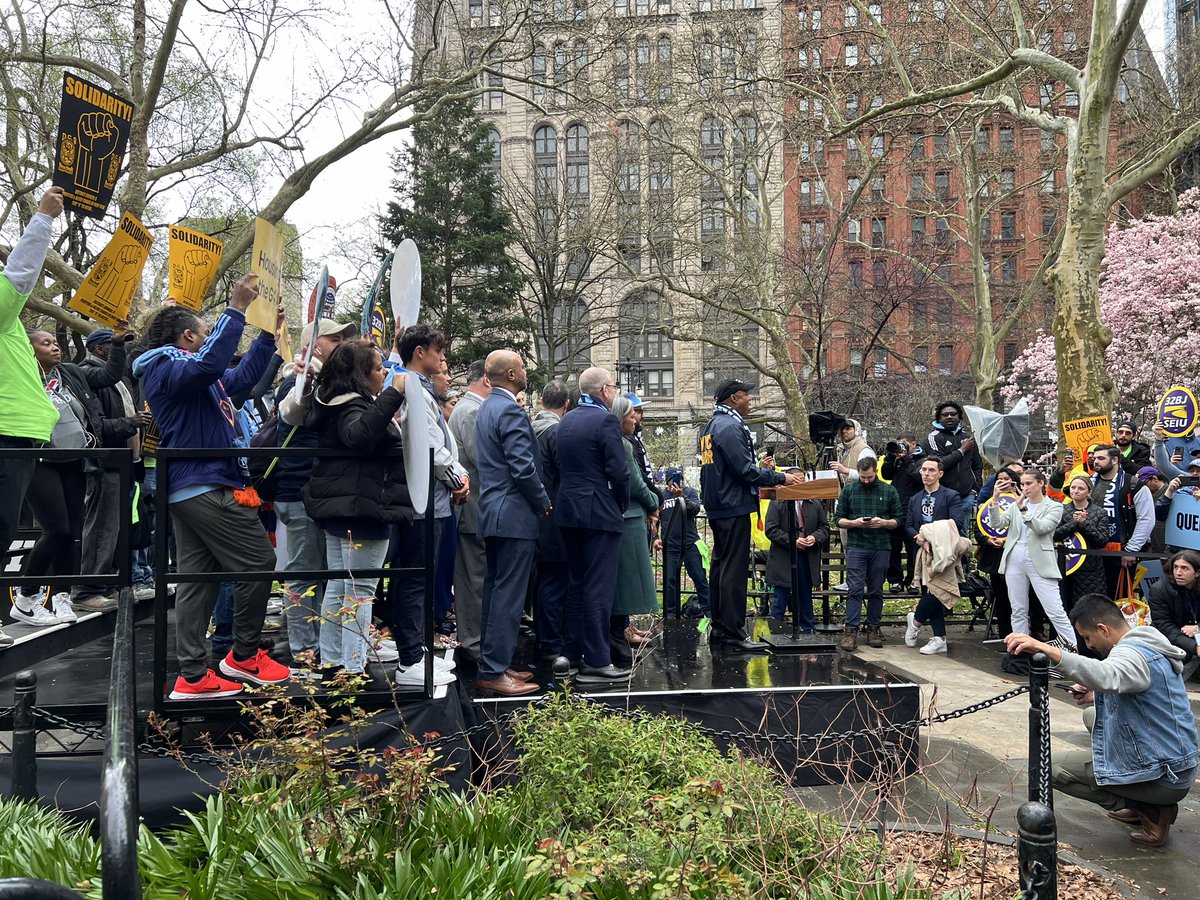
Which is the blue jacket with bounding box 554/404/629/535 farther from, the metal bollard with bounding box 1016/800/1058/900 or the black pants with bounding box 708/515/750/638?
the metal bollard with bounding box 1016/800/1058/900

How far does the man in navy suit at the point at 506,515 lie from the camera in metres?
5.96

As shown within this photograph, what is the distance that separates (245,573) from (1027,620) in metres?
7.80

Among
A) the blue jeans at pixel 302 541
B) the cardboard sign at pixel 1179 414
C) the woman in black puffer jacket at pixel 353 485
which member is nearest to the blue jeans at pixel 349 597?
the woman in black puffer jacket at pixel 353 485

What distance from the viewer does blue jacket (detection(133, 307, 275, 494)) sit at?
15.9 ft

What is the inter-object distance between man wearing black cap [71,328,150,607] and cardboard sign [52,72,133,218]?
150cm

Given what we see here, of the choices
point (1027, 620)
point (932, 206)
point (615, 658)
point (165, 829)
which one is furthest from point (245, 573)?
point (932, 206)

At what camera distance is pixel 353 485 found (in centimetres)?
511

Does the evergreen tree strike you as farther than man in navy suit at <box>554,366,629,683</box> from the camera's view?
Yes

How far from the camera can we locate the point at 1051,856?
3.41 m

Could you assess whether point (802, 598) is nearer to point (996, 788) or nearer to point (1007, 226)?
point (996, 788)

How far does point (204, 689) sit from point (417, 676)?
117 cm

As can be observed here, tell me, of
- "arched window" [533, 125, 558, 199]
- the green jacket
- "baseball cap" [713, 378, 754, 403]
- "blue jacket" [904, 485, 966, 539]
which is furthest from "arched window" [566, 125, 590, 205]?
the green jacket

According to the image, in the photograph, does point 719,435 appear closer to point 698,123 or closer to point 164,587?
point 164,587

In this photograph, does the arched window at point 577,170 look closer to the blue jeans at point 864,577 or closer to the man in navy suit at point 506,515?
the blue jeans at point 864,577
